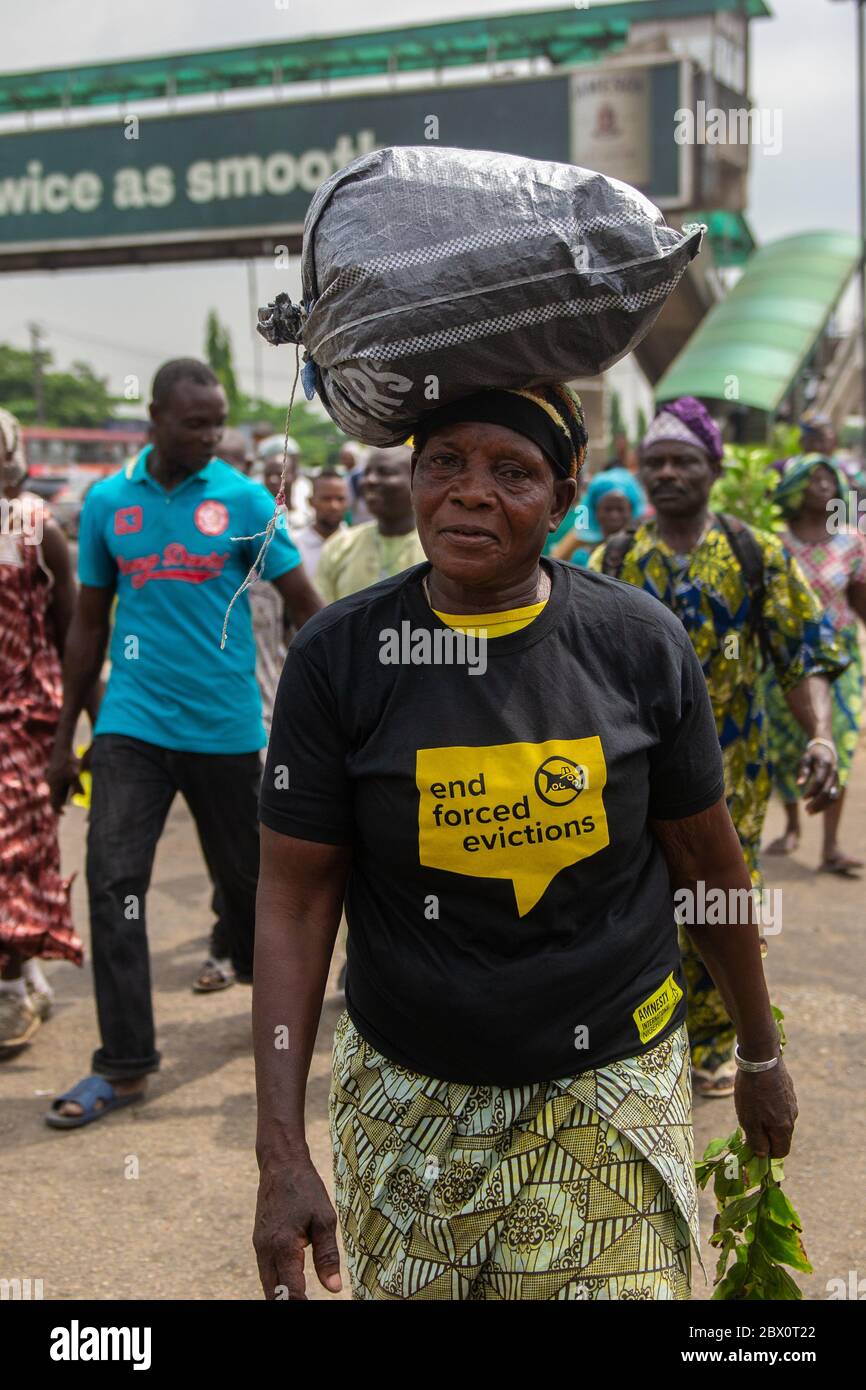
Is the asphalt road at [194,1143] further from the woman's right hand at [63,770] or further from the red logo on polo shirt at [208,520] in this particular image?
the red logo on polo shirt at [208,520]

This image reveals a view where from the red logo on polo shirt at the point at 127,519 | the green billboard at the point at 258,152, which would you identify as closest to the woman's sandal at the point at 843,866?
the red logo on polo shirt at the point at 127,519

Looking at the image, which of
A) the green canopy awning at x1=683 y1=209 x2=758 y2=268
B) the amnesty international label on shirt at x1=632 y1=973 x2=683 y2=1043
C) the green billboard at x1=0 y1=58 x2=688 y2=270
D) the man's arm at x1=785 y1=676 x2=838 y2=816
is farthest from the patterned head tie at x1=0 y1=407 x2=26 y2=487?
the green canopy awning at x1=683 y1=209 x2=758 y2=268

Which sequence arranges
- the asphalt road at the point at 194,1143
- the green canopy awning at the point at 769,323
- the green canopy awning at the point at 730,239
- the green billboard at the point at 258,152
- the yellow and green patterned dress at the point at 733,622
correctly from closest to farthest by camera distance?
the asphalt road at the point at 194,1143 < the yellow and green patterned dress at the point at 733,622 < the green billboard at the point at 258,152 < the green canopy awning at the point at 769,323 < the green canopy awning at the point at 730,239

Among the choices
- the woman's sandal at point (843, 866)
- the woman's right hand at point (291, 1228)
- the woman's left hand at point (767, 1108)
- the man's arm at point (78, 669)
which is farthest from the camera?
the woman's sandal at point (843, 866)

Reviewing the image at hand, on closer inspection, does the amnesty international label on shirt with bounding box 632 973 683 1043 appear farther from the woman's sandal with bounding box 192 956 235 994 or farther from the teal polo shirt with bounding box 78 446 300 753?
the woman's sandal with bounding box 192 956 235 994

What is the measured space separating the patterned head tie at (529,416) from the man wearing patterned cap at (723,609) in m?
2.14

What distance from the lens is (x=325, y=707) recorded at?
2031 millimetres

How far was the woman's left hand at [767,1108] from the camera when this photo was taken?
7.52ft

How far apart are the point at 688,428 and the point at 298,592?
4.33ft

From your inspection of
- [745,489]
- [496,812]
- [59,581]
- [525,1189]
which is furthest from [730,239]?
[525,1189]

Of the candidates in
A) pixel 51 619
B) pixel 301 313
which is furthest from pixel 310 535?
pixel 301 313

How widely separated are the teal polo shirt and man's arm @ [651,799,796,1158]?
2510mm

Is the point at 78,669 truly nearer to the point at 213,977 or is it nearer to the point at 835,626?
the point at 213,977
